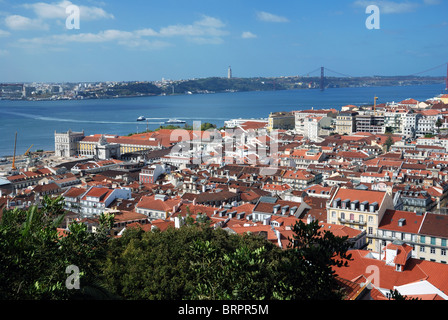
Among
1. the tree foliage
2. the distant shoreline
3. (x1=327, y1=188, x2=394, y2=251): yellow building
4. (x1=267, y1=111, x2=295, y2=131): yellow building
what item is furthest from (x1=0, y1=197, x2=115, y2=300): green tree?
the distant shoreline

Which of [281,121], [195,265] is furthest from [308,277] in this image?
[281,121]

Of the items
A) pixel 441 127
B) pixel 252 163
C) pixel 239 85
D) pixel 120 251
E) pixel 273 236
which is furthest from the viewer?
pixel 239 85

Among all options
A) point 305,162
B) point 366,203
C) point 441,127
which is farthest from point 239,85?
point 366,203

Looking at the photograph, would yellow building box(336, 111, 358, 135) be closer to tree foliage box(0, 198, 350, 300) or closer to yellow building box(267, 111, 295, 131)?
yellow building box(267, 111, 295, 131)

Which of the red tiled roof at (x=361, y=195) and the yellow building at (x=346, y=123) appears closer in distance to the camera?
the red tiled roof at (x=361, y=195)

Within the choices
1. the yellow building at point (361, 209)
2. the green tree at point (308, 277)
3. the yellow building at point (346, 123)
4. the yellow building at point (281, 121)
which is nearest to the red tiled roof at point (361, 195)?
the yellow building at point (361, 209)

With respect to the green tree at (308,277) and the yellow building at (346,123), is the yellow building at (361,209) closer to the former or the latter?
the green tree at (308,277)
